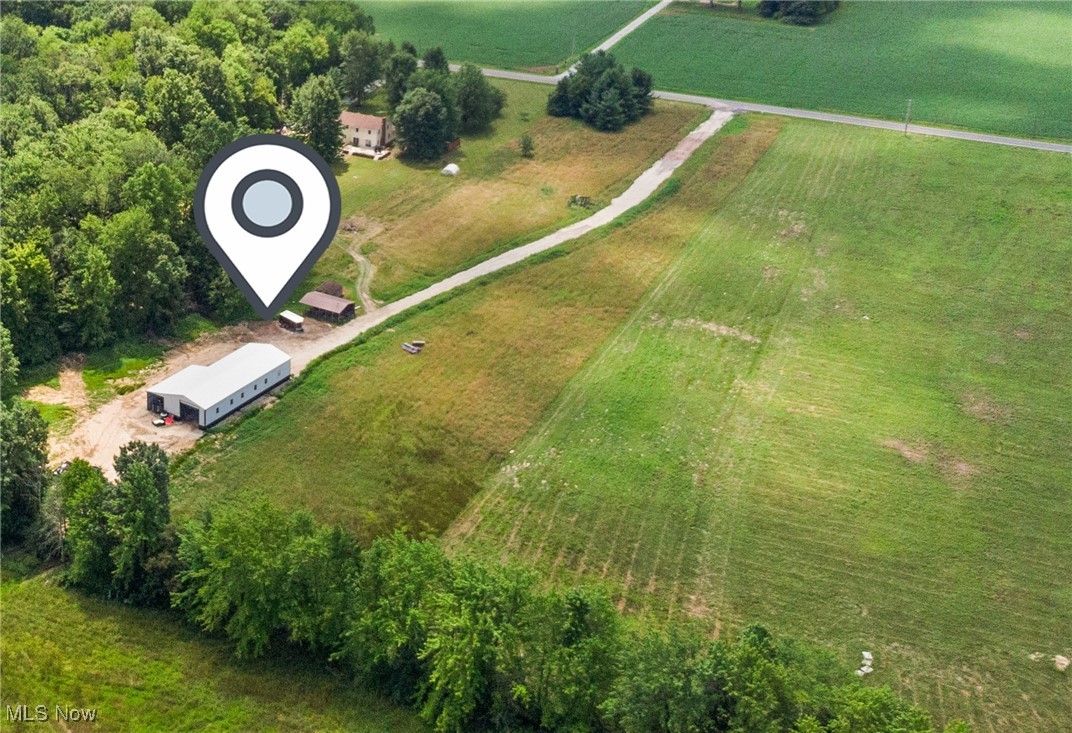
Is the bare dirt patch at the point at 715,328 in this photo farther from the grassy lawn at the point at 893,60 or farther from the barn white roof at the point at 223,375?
the grassy lawn at the point at 893,60

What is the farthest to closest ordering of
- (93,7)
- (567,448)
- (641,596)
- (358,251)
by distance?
1. (93,7)
2. (358,251)
3. (567,448)
4. (641,596)

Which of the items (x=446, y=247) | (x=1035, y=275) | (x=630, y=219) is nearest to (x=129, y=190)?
(x=446, y=247)

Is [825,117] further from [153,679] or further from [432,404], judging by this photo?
[153,679]

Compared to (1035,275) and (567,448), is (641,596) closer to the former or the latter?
(567,448)

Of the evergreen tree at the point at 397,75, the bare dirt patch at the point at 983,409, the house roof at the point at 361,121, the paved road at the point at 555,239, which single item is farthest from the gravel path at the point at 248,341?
the bare dirt patch at the point at 983,409

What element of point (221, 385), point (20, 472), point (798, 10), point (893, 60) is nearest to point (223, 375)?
point (221, 385)
